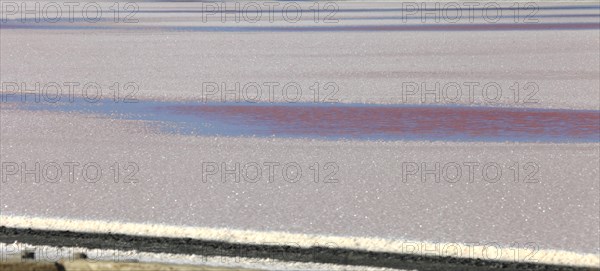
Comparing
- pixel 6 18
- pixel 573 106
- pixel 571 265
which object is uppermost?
pixel 6 18

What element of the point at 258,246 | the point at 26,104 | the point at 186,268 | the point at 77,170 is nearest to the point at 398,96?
the point at 26,104

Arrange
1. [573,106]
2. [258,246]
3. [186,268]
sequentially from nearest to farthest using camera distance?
[186,268], [258,246], [573,106]

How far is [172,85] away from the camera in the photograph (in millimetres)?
6922

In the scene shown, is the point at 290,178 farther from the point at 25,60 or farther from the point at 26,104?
the point at 25,60

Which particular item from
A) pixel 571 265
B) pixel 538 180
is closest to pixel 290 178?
pixel 538 180

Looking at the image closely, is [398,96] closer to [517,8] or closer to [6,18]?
[6,18]

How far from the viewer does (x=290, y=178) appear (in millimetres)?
3906

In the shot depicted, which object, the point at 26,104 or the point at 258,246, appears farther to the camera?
the point at 26,104

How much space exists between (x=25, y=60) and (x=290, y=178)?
521cm

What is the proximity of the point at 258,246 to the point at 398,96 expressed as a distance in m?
3.74

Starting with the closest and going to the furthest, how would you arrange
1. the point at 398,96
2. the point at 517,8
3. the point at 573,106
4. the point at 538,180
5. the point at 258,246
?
the point at 258,246 < the point at 538,180 < the point at 573,106 < the point at 398,96 < the point at 517,8

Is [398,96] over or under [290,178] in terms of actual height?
over

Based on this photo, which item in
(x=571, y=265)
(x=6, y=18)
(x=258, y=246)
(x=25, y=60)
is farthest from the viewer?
(x=6, y=18)

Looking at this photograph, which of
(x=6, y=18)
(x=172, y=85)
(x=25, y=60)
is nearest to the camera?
(x=172, y=85)
